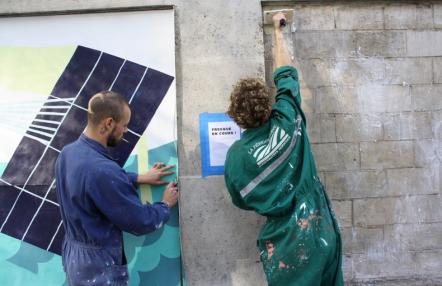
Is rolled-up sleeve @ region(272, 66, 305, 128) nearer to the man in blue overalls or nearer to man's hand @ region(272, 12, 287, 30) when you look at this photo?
man's hand @ region(272, 12, 287, 30)

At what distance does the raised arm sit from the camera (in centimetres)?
304

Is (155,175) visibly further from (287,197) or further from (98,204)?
(287,197)

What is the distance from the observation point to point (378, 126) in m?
3.40

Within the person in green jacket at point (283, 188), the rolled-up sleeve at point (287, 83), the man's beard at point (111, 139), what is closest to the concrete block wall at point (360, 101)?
the rolled-up sleeve at point (287, 83)

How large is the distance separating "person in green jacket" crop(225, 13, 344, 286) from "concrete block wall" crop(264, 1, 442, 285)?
29.2 inches

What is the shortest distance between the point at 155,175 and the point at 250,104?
0.93 meters

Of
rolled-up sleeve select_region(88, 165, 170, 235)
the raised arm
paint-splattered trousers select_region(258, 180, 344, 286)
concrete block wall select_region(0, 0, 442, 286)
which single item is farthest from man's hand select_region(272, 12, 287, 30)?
rolled-up sleeve select_region(88, 165, 170, 235)

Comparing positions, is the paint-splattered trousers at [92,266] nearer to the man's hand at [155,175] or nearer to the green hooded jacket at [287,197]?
the man's hand at [155,175]

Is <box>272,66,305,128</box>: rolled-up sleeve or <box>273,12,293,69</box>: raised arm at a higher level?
<box>273,12,293,69</box>: raised arm

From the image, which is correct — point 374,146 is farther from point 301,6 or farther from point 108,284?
point 108,284

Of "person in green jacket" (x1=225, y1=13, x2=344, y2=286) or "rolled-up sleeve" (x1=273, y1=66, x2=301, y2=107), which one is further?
"rolled-up sleeve" (x1=273, y1=66, x2=301, y2=107)

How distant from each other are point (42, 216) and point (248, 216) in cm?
153

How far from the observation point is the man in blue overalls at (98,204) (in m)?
2.34

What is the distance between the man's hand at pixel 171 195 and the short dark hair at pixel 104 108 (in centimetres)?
74
